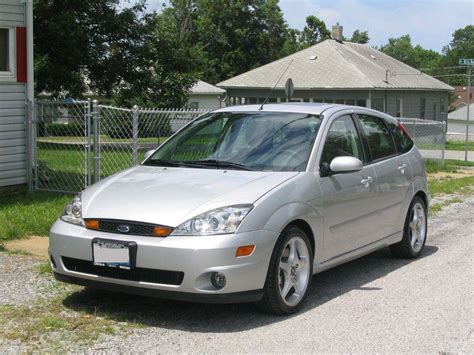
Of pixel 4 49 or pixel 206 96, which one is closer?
pixel 4 49

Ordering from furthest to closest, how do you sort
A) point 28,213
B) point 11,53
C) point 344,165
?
point 11,53 → point 28,213 → point 344,165

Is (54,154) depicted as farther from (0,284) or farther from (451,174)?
(451,174)

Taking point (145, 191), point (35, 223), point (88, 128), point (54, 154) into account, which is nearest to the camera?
point (145, 191)

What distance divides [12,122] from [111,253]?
677 cm

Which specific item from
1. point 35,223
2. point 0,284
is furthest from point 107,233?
point 35,223

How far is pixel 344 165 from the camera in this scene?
19.2 ft

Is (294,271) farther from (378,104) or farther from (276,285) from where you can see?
(378,104)

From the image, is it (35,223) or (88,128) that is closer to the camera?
(35,223)

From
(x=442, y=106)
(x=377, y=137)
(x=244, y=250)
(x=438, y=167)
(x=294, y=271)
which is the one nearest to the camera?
(x=244, y=250)

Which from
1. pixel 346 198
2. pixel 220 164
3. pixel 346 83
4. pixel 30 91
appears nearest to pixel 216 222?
pixel 220 164

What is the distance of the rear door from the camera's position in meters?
6.79

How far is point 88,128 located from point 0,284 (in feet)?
14.0

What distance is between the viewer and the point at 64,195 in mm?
10727

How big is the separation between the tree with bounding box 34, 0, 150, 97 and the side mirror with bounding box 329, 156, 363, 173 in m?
12.7
